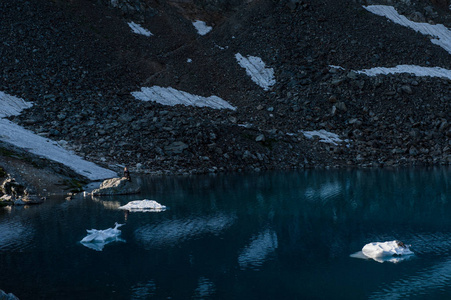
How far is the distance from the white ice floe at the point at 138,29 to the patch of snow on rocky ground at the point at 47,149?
39.2 m

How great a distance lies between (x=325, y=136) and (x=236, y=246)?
49.6m

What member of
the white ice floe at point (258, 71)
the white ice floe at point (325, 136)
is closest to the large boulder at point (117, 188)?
the white ice floe at point (325, 136)

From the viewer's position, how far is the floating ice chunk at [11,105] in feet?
227

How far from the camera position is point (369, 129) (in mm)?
75312

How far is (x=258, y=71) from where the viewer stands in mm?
89000

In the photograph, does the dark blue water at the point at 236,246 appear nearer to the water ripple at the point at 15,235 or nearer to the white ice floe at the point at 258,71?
the water ripple at the point at 15,235

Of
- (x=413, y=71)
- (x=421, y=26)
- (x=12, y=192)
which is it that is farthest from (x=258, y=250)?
(x=421, y=26)

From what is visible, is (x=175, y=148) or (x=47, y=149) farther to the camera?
(x=175, y=148)

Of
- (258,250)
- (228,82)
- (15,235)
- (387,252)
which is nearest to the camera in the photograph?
(387,252)

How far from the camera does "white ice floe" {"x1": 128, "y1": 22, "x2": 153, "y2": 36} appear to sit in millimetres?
97375

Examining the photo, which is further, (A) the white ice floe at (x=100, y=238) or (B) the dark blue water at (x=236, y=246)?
(A) the white ice floe at (x=100, y=238)

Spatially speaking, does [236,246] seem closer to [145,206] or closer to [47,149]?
[145,206]

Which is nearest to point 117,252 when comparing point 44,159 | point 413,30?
point 44,159

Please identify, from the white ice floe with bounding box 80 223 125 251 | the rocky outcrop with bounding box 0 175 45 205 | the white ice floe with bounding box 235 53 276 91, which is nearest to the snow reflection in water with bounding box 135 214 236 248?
the white ice floe with bounding box 80 223 125 251
